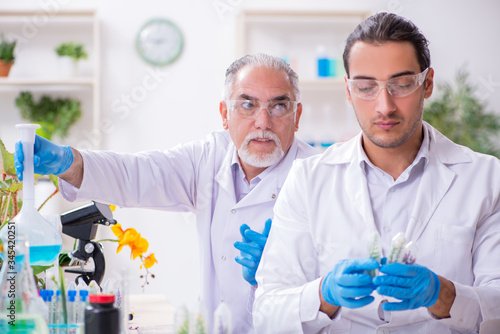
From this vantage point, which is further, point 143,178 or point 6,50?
point 6,50

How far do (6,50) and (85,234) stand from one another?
2477mm

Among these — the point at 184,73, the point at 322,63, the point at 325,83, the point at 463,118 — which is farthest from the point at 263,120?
the point at 463,118

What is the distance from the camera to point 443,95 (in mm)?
4016

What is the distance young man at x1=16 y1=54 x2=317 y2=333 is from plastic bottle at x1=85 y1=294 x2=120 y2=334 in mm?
810

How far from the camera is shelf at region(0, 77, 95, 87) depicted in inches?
151

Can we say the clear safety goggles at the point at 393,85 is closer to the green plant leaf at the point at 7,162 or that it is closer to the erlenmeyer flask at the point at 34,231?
the erlenmeyer flask at the point at 34,231

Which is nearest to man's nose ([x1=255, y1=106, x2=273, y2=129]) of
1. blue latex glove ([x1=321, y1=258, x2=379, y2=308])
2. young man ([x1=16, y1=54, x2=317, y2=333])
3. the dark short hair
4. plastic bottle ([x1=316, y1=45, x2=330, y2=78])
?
young man ([x1=16, y1=54, x2=317, y2=333])

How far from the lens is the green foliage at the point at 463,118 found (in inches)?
156

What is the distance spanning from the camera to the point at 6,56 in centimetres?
385

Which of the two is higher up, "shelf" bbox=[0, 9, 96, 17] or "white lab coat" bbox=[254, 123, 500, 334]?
"shelf" bbox=[0, 9, 96, 17]

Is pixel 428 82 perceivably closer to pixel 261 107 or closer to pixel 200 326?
pixel 261 107

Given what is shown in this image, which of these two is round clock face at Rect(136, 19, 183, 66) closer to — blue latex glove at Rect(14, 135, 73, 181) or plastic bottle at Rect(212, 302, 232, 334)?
blue latex glove at Rect(14, 135, 73, 181)

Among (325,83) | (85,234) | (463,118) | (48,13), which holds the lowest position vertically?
(85,234)

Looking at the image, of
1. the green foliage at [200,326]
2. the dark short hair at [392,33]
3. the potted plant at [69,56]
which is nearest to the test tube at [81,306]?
the green foliage at [200,326]
